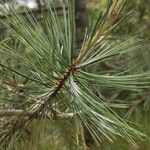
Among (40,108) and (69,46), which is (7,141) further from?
(69,46)

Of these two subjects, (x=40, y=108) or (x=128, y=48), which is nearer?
(x=128, y=48)

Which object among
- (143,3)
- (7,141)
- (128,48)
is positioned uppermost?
(143,3)

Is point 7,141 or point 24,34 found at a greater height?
point 24,34

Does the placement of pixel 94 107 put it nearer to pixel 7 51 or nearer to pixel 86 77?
pixel 86 77

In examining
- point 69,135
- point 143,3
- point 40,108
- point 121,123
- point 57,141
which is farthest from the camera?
point 143,3

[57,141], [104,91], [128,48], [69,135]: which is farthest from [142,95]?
[128,48]

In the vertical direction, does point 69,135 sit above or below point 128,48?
below

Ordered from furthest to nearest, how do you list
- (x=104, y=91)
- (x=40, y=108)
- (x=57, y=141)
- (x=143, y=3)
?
1. (x=143, y=3)
2. (x=104, y=91)
3. (x=57, y=141)
4. (x=40, y=108)

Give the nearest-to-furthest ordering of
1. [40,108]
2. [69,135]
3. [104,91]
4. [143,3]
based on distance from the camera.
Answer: [40,108]
[69,135]
[104,91]
[143,3]

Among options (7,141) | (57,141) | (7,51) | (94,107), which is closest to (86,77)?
(94,107)
